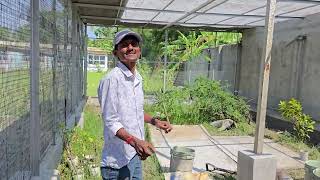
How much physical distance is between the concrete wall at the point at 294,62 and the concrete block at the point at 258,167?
15.0 feet

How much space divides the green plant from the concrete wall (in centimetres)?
154

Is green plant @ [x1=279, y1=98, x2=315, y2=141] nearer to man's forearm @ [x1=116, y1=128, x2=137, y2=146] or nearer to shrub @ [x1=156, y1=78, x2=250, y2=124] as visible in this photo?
shrub @ [x1=156, y1=78, x2=250, y2=124]

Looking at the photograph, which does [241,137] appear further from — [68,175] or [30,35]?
[30,35]

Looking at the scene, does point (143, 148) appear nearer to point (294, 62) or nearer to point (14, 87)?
point (14, 87)

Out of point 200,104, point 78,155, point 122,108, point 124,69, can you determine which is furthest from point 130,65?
point 200,104

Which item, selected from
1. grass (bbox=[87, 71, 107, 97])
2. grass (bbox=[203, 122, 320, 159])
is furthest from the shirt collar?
grass (bbox=[87, 71, 107, 97])

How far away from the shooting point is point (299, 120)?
648 centimetres

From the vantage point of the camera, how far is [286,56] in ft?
30.6

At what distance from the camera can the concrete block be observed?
3922 mm

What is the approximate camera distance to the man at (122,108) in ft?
6.89

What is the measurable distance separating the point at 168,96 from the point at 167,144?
8.31ft

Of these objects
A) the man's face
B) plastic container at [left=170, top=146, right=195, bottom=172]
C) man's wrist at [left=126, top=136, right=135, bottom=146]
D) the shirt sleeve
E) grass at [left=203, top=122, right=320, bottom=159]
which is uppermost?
the man's face

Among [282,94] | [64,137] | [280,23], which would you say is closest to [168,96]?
[282,94]

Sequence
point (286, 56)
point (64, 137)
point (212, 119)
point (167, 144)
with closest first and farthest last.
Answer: point (64, 137) → point (167, 144) → point (212, 119) → point (286, 56)
